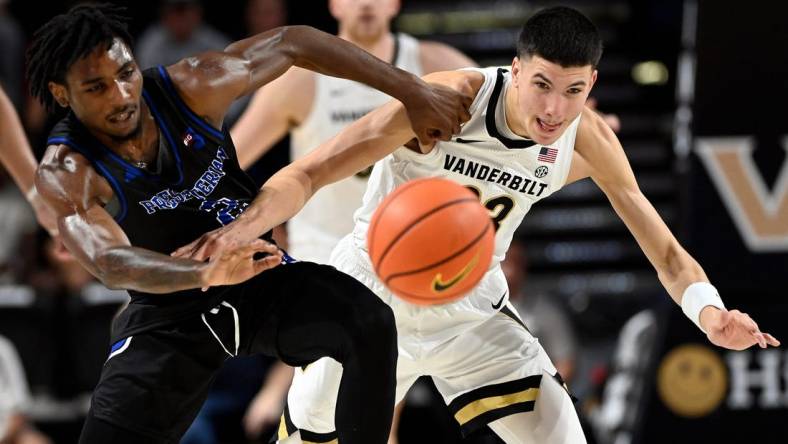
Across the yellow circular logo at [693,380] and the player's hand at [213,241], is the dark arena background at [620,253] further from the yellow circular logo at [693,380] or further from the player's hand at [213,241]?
the player's hand at [213,241]

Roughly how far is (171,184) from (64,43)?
0.61 meters

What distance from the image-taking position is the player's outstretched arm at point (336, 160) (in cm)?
469

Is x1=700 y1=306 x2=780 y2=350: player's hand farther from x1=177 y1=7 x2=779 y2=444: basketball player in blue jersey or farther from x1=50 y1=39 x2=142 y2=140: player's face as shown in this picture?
x1=50 y1=39 x2=142 y2=140: player's face

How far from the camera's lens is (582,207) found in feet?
35.1

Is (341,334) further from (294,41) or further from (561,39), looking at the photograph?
(561,39)

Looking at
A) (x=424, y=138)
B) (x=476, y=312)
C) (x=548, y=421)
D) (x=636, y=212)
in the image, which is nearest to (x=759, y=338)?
(x=636, y=212)

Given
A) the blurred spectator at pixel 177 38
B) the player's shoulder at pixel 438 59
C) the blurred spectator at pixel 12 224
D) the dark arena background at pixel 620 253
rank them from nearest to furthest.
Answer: the player's shoulder at pixel 438 59, the dark arena background at pixel 620 253, the blurred spectator at pixel 12 224, the blurred spectator at pixel 177 38

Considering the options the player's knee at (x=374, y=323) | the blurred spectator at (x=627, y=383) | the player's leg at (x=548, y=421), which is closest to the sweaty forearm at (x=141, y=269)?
the player's knee at (x=374, y=323)

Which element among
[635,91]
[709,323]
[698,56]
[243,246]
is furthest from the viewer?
[635,91]

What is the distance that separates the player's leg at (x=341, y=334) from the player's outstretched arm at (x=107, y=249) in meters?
0.40

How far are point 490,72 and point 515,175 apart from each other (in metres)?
0.42

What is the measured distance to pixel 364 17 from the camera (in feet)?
21.7

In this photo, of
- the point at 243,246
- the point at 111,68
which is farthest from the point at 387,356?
the point at 111,68

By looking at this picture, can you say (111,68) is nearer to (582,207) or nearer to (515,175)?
(515,175)
